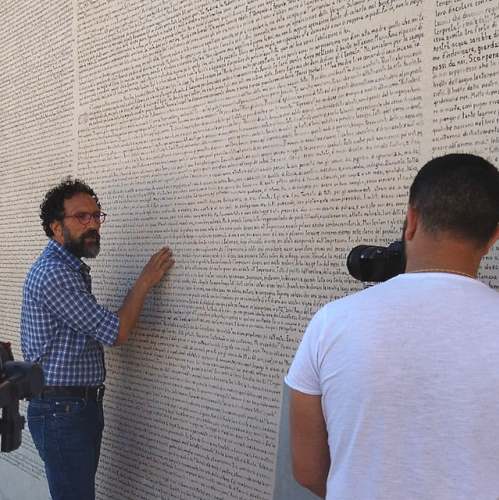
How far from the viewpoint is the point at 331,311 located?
1262 mm

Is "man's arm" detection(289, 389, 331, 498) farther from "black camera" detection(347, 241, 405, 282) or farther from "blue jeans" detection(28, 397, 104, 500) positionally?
"blue jeans" detection(28, 397, 104, 500)

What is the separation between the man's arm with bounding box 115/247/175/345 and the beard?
0.27 metres

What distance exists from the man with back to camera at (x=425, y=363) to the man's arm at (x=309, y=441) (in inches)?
1.4

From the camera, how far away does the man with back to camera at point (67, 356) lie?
2.61 meters

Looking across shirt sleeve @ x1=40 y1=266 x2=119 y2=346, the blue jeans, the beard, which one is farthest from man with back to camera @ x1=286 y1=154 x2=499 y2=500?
the beard

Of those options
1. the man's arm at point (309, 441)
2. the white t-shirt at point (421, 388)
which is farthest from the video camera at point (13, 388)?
the white t-shirt at point (421, 388)

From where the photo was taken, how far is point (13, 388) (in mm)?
1580

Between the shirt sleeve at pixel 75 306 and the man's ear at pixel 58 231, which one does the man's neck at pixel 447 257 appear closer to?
the shirt sleeve at pixel 75 306

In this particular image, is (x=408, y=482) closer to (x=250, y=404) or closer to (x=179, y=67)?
(x=250, y=404)

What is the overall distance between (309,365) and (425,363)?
0.81ft

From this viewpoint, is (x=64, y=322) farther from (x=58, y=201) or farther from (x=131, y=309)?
(x=58, y=201)

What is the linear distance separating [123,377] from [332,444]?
219cm

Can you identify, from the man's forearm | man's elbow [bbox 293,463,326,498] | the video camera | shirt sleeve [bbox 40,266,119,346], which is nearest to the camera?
man's elbow [bbox 293,463,326,498]

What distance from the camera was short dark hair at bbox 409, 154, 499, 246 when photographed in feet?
4.07
